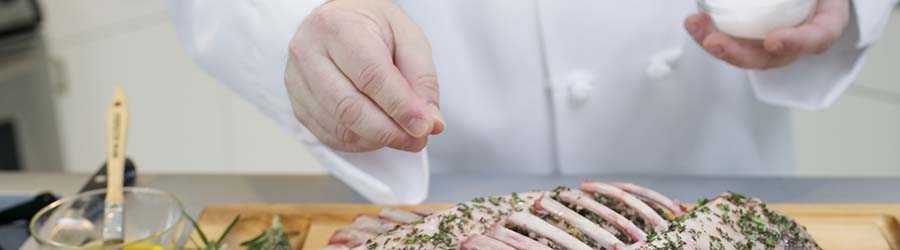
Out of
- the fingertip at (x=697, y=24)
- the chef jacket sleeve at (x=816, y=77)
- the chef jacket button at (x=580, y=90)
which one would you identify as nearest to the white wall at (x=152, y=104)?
the chef jacket button at (x=580, y=90)

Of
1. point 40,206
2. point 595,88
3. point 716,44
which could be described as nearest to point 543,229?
point 716,44

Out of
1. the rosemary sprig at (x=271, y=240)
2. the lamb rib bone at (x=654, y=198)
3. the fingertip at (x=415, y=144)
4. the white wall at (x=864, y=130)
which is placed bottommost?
the rosemary sprig at (x=271, y=240)

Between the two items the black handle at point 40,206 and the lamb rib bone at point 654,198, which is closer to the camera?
the lamb rib bone at point 654,198

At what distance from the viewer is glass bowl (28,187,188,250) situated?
3.74ft

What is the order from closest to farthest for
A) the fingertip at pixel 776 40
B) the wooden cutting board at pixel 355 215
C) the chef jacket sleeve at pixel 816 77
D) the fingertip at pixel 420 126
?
the fingertip at pixel 420 126 → the fingertip at pixel 776 40 → the wooden cutting board at pixel 355 215 → the chef jacket sleeve at pixel 816 77

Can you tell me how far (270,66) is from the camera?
45.7 inches

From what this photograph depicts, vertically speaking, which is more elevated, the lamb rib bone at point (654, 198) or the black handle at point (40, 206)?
the lamb rib bone at point (654, 198)

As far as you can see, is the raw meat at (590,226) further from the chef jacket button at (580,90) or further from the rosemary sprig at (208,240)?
the chef jacket button at (580,90)

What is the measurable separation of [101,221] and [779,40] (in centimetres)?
95

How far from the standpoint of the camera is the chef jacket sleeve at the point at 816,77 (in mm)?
1342

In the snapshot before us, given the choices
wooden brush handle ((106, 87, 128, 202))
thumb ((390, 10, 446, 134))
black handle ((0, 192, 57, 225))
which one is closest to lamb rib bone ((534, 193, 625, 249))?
thumb ((390, 10, 446, 134))

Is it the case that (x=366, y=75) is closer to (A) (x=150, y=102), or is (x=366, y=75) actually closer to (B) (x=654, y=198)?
(B) (x=654, y=198)

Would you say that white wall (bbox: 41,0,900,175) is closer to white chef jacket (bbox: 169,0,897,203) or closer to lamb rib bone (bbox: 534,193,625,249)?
white chef jacket (bbox: 169,0,897,203)

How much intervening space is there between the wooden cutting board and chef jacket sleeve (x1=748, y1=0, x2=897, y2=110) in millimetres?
208
